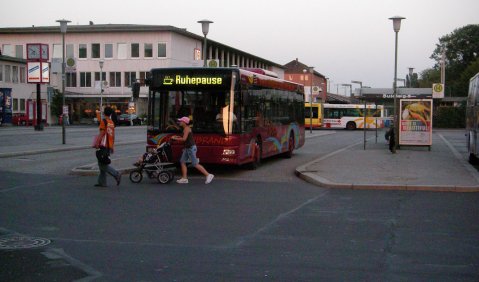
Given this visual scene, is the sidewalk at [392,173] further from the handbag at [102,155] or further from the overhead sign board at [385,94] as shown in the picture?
the overhead sign board at [385,94]

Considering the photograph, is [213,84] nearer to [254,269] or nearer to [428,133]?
[254,269]

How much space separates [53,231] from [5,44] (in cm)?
8517

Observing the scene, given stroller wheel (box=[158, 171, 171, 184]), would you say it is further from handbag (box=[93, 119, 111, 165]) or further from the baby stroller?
handbag (box=[93, 119, 111, 165])

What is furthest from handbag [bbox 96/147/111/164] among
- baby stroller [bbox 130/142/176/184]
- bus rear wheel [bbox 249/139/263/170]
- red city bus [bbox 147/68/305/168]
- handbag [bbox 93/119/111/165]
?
bus rear wheel [bbox 249/139/263/170]

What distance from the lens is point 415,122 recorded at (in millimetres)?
28250

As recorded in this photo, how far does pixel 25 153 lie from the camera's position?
24.2 m

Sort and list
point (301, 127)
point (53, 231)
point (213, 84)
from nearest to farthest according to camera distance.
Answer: point (53, 231) < point (213, 84) < point (301, 127)

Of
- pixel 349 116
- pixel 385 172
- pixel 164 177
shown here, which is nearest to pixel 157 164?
pixel 164 177

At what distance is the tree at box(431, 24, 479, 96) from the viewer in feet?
356

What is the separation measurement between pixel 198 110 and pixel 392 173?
5402mm

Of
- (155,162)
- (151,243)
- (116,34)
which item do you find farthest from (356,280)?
(116,34)

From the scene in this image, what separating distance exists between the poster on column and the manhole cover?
2179 centimetres

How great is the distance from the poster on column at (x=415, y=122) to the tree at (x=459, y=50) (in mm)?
82226

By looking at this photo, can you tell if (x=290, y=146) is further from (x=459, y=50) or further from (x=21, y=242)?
(x=459, y=50)
